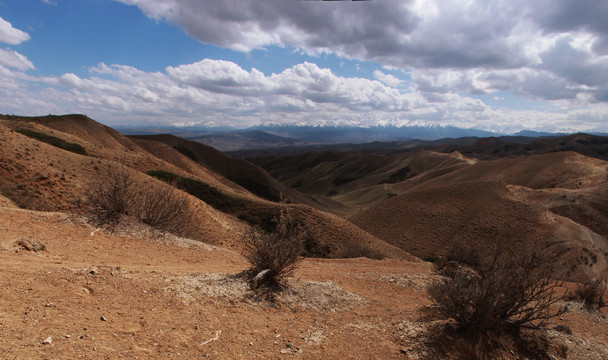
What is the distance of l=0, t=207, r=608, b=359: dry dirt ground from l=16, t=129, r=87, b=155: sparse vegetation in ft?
73.9

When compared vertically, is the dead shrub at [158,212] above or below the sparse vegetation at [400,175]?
above

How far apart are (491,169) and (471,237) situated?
2495cm

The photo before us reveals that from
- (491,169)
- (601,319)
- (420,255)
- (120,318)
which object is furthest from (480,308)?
(491,169)

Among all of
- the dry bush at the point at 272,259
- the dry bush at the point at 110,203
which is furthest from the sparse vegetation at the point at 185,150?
the dry bush at the point at 272,259

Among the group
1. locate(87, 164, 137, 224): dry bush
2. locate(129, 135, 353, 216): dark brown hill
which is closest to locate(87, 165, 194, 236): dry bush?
locate(87, 164, 137, 224): dry bush

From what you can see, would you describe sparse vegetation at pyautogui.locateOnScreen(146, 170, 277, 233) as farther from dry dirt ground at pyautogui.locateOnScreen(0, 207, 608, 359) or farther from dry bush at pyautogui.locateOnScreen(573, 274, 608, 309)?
dry bush at pyautogui.locateOnScreen(573, 274, 608, 309)

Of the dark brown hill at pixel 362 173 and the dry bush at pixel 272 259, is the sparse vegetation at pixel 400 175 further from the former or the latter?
the dry bush at pixel 272 259

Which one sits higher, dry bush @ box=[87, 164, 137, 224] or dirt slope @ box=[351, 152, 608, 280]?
dry bush @ box=[87, 164, 137, 224]

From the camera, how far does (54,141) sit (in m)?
28.1

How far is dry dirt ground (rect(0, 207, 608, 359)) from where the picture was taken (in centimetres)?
371

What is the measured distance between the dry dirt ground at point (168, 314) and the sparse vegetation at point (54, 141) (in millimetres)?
22511

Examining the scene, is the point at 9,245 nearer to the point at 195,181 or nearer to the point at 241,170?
the point at 195,181

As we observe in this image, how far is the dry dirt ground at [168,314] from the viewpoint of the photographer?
3715mm

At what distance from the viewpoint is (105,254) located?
7664mm
